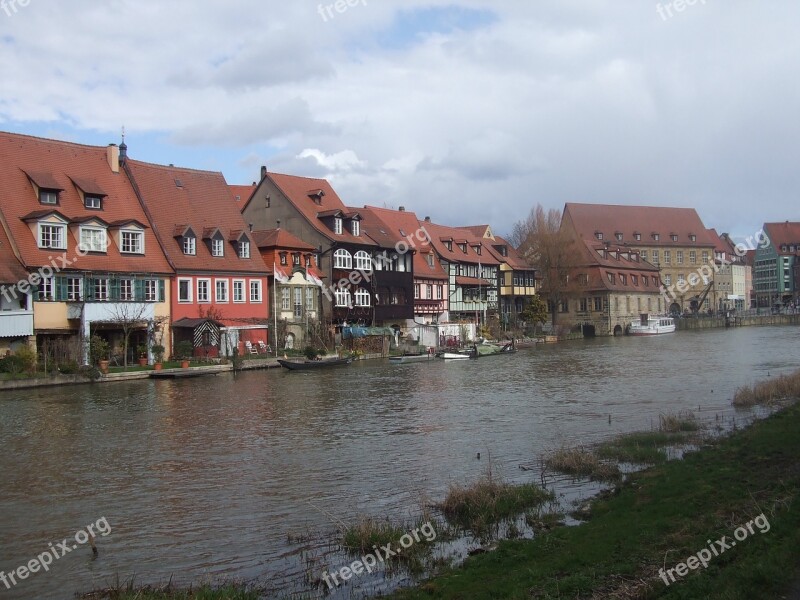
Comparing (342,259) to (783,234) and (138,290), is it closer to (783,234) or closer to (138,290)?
(138,290)

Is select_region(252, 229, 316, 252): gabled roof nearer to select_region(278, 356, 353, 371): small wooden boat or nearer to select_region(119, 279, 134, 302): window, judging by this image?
select_region(278, 356, 353, 371): small wooden boat

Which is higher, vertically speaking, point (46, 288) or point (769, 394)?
point (46, 288)

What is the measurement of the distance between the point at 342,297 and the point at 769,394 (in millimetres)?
36919

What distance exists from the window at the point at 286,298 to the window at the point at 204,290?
6659 mm

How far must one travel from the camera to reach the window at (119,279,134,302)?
4369 cm

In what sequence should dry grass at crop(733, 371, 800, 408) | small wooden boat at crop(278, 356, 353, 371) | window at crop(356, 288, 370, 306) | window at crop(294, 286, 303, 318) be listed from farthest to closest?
window at crop(356, 288, 370, 306), window at crop(294, 286, 303, 318), small wooden boat at crop(278, 356, 353, 371), dry grass at crop(733, 371, 800, 408)

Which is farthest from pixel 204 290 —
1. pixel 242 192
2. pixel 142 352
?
pixel 242 192

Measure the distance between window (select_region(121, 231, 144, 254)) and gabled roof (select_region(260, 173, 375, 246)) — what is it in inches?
655

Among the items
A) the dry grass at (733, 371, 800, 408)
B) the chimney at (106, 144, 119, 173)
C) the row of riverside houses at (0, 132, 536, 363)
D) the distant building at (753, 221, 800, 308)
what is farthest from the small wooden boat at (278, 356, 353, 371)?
the distant building at (753, 221, 800, 308)

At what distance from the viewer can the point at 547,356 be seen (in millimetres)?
58031

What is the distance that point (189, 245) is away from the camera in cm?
4912

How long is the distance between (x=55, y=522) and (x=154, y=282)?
1268 inches

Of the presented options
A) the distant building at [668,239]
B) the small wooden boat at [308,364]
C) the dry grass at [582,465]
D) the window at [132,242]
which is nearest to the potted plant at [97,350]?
the window at [132,242]

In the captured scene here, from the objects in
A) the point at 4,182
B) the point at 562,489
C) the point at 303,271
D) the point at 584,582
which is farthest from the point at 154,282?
the point at 584,582
